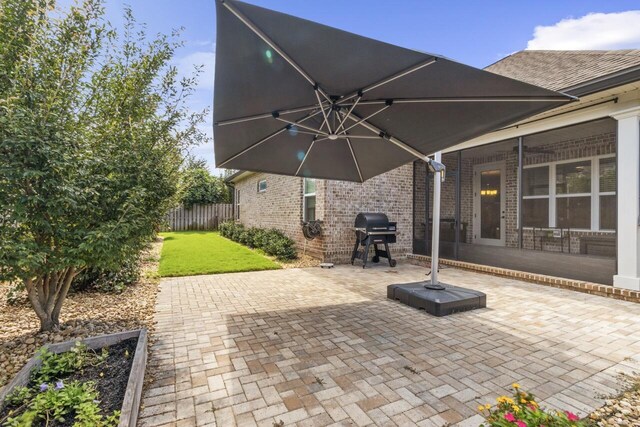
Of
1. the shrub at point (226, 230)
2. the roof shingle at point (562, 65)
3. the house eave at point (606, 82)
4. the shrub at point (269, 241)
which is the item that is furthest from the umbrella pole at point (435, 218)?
the shrub at point (226, 230)

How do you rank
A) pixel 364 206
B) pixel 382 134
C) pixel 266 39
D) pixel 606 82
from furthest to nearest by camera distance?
pixel 364 206, pixel 606 82, pixel 382 134, pixel 266 39

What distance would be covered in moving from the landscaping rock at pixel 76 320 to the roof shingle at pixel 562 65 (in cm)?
716

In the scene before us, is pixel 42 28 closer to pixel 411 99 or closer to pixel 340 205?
pixel 411 99

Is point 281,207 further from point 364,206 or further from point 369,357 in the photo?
point 369,357

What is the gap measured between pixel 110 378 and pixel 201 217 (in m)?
17.9

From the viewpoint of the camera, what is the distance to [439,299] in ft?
13.3

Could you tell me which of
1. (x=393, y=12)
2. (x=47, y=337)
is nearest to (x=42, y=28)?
(x=47, y=337)

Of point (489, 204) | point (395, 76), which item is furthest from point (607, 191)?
point (395, 76)

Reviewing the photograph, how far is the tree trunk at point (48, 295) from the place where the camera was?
308 centimetres

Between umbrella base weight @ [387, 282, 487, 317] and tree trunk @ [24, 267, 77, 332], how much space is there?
4.02 m

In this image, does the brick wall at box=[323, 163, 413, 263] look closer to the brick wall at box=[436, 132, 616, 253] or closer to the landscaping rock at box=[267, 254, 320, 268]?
the landscaping rock at box=[267, 254, 320, 268]

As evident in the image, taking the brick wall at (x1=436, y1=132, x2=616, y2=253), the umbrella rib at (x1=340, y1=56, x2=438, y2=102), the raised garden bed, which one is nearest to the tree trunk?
the raised garden bed

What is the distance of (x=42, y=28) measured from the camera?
282 centimetres

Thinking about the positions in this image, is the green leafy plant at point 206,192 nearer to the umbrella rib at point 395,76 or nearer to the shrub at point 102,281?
the shrub at point 102,281
